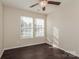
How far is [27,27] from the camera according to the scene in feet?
16.1

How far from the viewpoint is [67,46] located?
374 cm

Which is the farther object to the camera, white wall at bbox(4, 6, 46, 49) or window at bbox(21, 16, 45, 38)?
window at bbox(21, 16, 45, 38)

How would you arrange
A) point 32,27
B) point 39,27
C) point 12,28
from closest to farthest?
point 12,28 < point 32,27 < point 39,27

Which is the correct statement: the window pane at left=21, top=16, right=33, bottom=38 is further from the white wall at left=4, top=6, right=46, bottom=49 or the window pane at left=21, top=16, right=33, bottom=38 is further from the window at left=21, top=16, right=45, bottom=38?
the white wall at left=4, top=6, right=46, bottom=49

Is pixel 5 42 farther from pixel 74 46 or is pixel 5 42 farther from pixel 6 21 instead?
pixel 74 46

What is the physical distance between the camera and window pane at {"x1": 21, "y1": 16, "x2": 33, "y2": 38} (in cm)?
471

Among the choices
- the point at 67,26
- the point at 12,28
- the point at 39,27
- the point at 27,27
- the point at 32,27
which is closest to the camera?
the point at 67,26

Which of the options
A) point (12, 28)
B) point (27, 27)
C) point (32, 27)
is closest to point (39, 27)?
point (32, 27)

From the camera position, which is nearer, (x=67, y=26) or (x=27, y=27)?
(x=67, y=26)

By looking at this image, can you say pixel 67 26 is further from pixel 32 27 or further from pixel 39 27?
pixel 32 27

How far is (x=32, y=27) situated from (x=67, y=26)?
238 centimetres

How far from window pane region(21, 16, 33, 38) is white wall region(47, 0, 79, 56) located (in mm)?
1576

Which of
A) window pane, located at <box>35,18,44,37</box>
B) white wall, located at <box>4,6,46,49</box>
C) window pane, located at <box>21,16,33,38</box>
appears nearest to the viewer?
white wall, located at <box>4,6,46,49</box>

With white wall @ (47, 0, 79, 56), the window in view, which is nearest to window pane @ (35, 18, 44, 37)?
the window
